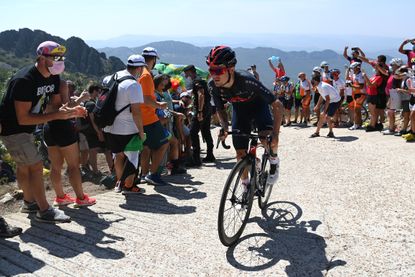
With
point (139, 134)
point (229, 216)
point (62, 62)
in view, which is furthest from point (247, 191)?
point (62, 62)

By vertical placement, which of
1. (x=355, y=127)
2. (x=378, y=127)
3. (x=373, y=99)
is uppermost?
(x=373, y=99)

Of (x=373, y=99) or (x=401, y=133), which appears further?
(x=373, y=99)

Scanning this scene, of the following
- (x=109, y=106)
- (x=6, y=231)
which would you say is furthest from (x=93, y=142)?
(x=6, y=231)

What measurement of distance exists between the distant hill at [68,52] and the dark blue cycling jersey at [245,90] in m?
136

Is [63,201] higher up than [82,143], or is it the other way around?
[82,143]

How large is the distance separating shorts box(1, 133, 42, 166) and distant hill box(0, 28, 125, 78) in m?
136

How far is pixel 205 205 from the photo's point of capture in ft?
20.7

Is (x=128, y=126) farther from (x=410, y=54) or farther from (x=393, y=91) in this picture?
(x=410, y=54)

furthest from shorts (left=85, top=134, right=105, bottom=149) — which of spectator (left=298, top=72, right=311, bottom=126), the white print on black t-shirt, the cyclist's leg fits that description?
spectator (left=298, top=72, right=311, bottom=126)

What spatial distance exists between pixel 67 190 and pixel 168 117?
281cm

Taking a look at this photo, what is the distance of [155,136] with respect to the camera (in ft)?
23.2

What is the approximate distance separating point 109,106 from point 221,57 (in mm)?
2208

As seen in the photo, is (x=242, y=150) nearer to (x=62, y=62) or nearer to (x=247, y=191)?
(x=247, y=191)

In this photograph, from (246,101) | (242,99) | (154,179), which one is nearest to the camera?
(242,99)
